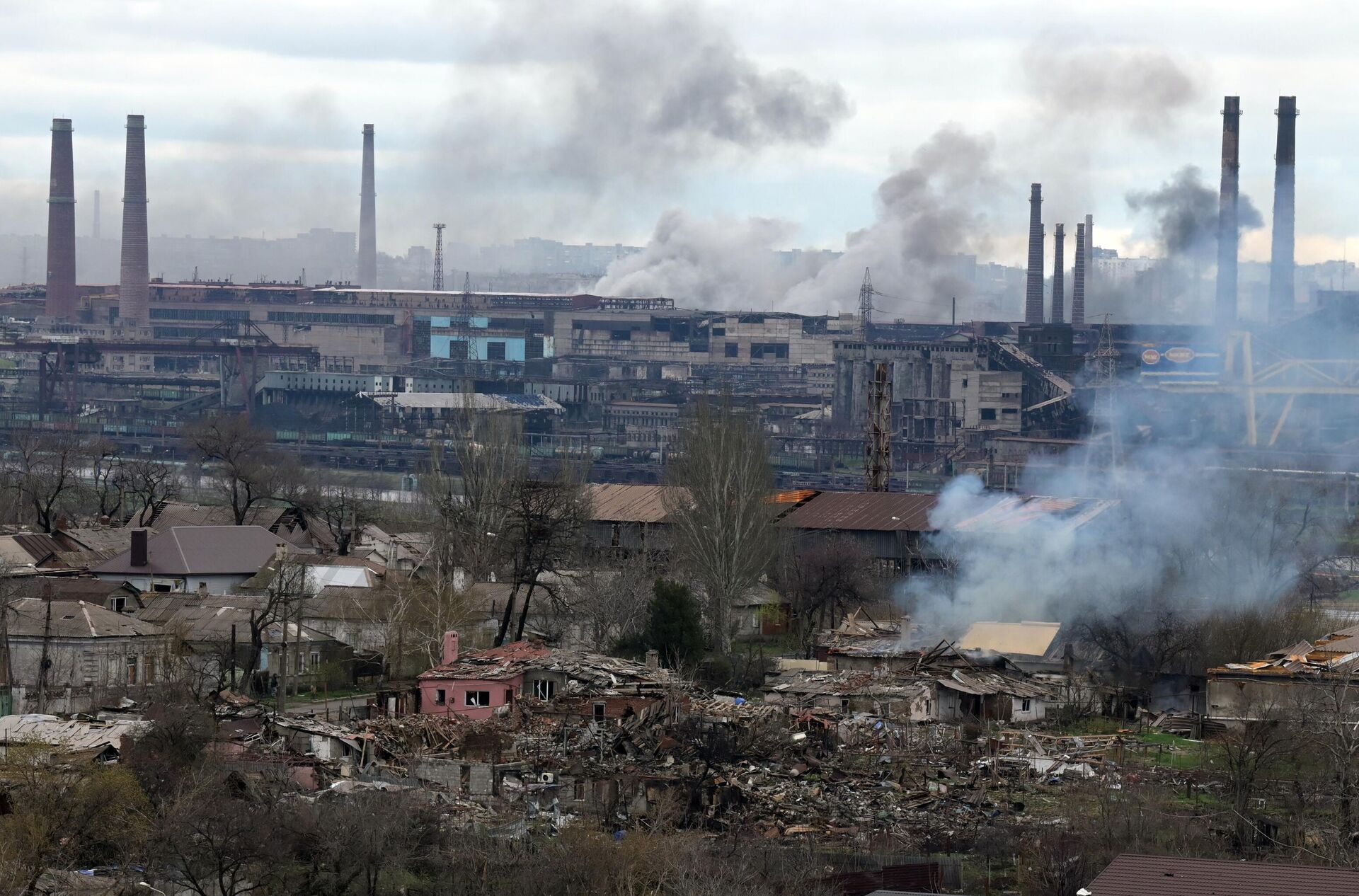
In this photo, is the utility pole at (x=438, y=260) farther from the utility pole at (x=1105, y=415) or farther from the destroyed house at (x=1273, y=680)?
the destroyed house at (x=1273, y=680)

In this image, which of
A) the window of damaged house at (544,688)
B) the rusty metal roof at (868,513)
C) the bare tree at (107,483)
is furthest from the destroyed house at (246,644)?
the bare tree at (107,483)

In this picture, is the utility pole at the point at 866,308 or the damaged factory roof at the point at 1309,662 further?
the utility pole at the point at 866,308

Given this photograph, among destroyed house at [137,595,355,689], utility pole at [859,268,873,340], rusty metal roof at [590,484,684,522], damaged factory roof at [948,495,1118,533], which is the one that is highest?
utility pole at [859,268,873,340]

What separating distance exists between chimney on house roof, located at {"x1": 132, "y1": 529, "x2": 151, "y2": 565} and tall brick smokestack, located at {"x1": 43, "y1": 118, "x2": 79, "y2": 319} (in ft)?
235

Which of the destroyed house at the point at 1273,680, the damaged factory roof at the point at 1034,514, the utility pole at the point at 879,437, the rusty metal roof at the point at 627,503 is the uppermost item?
the utility pole at the point at 879,437

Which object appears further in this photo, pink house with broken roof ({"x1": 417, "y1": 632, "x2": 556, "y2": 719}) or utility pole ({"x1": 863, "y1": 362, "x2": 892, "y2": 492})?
utility pole ({"x1": 863, "y1": 362, "x2": 892, "y2": 492})

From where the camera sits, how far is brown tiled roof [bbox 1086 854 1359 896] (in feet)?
39.8

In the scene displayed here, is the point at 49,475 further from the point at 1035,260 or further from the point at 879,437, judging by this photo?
the point at 1035,260

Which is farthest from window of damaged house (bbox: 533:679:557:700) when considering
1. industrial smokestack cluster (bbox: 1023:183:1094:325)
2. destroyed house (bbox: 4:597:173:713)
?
industrial smokestack cluster (bbox: 1023:183:1094:325)

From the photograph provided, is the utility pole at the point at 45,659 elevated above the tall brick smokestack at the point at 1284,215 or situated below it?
below

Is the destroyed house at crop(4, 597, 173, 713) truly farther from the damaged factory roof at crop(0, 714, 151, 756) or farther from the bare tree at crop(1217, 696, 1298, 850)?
the bare tree at crop(1217, 696, 1298, 850)

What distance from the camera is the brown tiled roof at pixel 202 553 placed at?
1244 inches

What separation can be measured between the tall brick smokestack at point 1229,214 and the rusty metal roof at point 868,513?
→ 3116 centimetres

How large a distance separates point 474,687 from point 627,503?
47.6 feet
